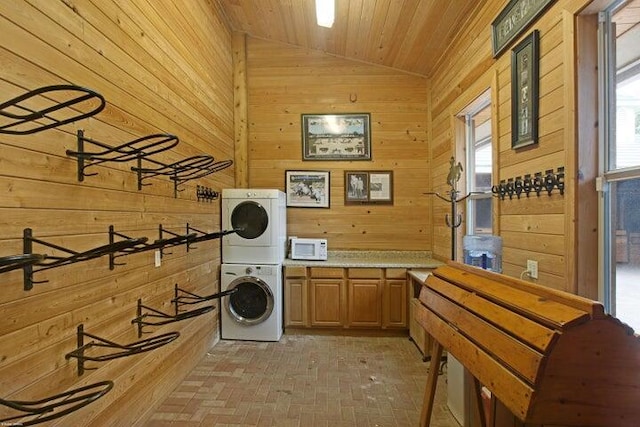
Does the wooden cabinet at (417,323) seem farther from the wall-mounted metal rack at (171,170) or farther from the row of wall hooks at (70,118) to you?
the row of wall hooks at (70,118)

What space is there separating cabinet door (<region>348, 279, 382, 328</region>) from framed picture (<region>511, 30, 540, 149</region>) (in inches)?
83.5

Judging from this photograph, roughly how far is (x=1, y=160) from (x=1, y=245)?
0.31m

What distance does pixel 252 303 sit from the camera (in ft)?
12.1

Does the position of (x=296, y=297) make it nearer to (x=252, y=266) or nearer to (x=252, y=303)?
(x=252, y=303)

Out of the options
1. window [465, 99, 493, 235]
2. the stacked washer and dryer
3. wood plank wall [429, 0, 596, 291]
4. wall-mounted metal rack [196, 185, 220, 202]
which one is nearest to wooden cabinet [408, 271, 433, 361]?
window [465, 99, 493, 235]

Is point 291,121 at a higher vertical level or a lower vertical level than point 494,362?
higher

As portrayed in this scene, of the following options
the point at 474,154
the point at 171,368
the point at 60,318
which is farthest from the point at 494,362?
the point at 474,154

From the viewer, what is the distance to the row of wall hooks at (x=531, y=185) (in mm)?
1821

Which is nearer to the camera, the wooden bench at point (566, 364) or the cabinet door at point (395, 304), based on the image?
the wooden bench at point (566, 364)

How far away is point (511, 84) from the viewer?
7.44 ft

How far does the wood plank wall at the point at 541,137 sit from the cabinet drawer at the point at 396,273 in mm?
1387

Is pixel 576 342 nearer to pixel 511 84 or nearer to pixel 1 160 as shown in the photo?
pixel 511 84

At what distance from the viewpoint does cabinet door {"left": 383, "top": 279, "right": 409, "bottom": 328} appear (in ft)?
12.1

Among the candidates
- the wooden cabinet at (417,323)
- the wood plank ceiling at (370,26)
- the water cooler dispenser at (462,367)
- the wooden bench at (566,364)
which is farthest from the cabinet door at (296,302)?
the wood plank ceiling at (370,26)
